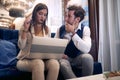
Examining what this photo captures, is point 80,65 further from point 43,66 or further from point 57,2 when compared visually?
point 57,2

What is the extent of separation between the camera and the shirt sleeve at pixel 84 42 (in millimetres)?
1563

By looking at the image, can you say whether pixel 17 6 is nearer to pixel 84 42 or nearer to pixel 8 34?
pixel 8 34

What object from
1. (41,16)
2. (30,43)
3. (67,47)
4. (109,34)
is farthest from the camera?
(109,34)

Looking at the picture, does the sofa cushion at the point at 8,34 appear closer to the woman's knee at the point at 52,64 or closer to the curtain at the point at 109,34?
the woman's knee at the point at 52,64

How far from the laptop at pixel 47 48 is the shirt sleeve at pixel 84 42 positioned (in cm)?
13

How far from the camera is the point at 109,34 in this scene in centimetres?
207

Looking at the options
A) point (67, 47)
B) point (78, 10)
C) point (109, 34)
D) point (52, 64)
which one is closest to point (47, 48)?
point (52, 64)

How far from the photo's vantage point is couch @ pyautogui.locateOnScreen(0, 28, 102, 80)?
1.27 m

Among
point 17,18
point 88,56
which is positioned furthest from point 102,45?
point 17,18

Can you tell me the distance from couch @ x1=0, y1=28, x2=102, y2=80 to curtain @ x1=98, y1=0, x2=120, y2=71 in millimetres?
439

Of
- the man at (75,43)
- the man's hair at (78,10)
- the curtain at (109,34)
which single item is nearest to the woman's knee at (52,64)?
the man at (75,43)

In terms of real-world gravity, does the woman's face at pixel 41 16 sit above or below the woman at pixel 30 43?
above

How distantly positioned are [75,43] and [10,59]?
1.89ft

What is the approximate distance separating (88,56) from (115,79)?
0.40m
